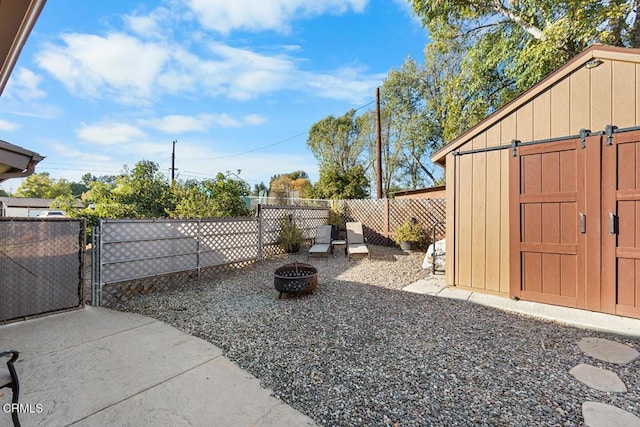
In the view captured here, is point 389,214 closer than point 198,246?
No

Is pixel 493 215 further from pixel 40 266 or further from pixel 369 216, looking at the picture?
pixel 40 266

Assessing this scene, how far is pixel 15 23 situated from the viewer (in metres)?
1.44

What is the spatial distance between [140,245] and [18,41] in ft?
11.3

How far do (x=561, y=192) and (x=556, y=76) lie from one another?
5.04 ft

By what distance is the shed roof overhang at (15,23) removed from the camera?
1.32 m

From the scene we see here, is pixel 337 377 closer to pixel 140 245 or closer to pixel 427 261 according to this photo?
pixel 140 245

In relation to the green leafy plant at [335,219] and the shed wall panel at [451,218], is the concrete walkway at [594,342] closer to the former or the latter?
the shed wall panel at [451,218]

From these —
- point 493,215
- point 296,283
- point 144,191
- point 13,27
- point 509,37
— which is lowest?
point 296,283

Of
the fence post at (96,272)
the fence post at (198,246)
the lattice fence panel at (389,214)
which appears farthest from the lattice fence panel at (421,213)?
the fence post at (96,272)

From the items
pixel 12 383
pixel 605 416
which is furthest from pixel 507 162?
pixel 12 383

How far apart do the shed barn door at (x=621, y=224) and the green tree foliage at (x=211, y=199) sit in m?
6.99

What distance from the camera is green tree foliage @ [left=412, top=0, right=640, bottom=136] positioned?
20.3 ft

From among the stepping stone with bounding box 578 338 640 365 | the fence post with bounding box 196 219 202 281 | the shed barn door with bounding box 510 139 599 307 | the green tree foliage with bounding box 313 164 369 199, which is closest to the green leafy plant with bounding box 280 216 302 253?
the fence post with bounding box 196 219 202 281

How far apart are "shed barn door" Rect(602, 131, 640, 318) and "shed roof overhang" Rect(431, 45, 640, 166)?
0.94 metres
